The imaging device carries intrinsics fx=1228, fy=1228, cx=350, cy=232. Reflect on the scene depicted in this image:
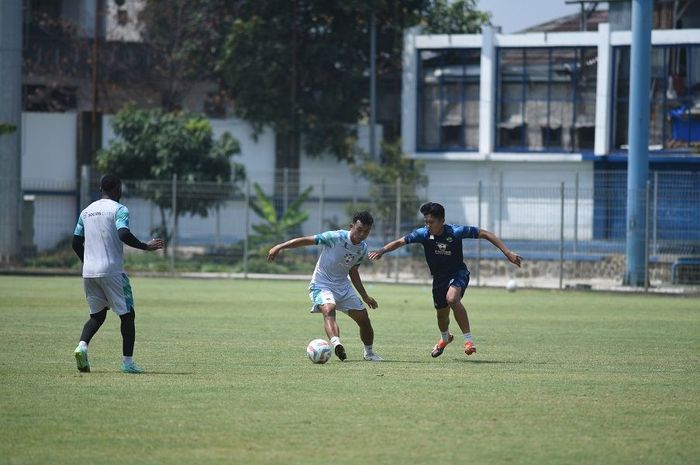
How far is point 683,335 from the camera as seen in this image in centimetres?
1783

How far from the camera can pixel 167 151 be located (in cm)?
4119

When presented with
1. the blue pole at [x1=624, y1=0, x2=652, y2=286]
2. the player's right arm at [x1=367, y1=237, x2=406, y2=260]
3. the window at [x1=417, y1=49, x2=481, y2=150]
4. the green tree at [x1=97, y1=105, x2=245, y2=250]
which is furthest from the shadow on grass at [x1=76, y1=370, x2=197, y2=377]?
the window at [x1=417, y1=49, x2=481, y2=150]

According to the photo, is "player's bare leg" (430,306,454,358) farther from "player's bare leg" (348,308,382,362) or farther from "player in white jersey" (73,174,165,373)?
"player in white jersey" (73,174,165,373)

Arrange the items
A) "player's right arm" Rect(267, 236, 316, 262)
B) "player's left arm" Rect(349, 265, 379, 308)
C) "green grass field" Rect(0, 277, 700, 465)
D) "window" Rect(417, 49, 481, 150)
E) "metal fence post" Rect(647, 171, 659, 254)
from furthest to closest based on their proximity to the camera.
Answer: "window" Rect(417, 49, 481, 150) → "metal fence post" Rect(647, 171, 659, 254) → "player's left arm" Rect(349, 265, 379, 308) → "player's right arm" Rect(267, 236, 316, 262) → "green grass field" Rect(0, 277, 700, 465)

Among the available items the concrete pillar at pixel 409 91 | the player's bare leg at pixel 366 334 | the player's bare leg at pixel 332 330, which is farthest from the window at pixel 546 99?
the player's bare leg at pixel 332 330

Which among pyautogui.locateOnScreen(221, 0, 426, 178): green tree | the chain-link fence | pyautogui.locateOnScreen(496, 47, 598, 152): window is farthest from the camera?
pyautogui.locateOnScreen(221, 0, 426, 178): green tree

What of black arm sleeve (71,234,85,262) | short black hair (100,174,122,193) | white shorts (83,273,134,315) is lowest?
white shorts (83,273,134,315)

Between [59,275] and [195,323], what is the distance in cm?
1657

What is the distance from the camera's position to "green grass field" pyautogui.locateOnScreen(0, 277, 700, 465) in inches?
325

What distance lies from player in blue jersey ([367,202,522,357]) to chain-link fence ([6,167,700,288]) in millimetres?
16789

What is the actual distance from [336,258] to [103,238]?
3.08m

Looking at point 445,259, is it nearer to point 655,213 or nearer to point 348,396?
point 348,396

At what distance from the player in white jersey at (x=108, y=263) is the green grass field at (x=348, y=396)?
1.52 feet

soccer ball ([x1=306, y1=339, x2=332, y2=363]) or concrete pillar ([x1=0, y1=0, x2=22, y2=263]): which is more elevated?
concrete pillar ([x1=0, y1=0, x2=22, y2=263])
